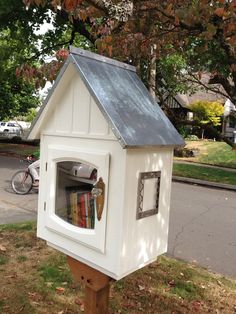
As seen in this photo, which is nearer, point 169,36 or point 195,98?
point 169,36

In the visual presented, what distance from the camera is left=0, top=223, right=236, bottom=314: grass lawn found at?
3.33 metres

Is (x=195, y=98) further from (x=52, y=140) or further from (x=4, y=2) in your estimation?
(x=52, y=140)

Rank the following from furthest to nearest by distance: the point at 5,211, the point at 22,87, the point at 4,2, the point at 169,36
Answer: the point at 22,87 → the point at 4,2 → the point at 5,211 → the point at 169,36

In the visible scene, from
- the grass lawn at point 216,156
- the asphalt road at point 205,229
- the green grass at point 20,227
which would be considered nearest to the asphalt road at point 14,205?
the green grass at point 20,227

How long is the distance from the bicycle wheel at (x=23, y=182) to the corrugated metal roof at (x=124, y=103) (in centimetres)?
692

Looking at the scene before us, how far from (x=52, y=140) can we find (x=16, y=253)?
259 centimetres

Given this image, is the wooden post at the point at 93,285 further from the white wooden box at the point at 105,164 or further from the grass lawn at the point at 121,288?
the grass lawn at the point at 121,288

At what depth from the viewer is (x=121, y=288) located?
3701 millimetres

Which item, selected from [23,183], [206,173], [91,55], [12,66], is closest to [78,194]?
[91,55]

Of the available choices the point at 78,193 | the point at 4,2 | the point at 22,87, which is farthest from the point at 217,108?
the point at 78,193

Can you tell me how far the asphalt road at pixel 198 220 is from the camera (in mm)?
5013

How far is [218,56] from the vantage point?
795 cm

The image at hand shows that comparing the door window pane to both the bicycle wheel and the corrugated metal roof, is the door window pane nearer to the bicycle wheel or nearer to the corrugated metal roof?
the corrugated metal roof

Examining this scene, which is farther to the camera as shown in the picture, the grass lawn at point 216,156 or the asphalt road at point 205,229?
the grass lawn at point 216,156
